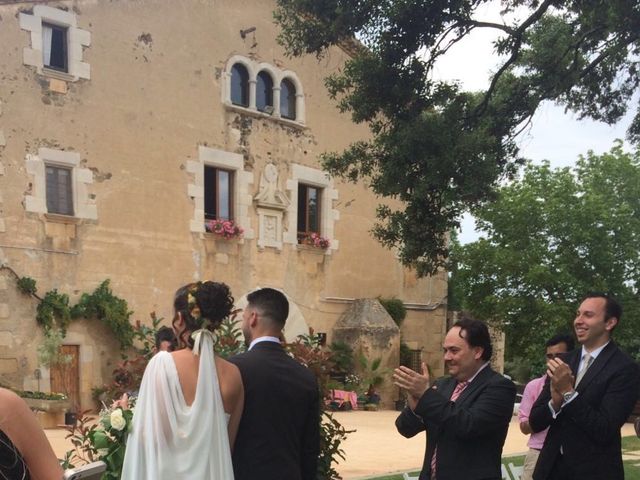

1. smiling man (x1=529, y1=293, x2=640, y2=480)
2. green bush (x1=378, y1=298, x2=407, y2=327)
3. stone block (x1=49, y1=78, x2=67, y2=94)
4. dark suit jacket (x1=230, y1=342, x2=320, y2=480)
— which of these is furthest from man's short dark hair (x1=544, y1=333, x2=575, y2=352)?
green bush (x1=378, y1=298, x2=407, y2=327)

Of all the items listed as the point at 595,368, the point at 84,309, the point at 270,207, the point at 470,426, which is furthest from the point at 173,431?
the point at 270,207

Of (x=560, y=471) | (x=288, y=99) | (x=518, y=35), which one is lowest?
(x=560, y=471)

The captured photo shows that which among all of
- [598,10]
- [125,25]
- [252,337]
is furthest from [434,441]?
[125,25]

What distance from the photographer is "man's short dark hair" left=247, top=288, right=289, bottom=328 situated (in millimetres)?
3596

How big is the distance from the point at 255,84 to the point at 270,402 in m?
15.3

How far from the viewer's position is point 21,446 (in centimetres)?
219

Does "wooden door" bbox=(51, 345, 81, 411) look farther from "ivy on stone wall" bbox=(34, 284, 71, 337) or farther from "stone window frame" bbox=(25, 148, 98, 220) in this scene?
"stone window frame" bbox=(25, 148, 98, 220)

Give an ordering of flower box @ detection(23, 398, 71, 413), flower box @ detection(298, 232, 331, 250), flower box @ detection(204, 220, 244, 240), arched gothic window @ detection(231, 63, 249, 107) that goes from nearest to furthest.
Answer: flower box @ detection(23, 398, 71, 413), flower box @ detection(204, 220, 244, 240), arched gothic window @ detection(231, 63, 249, 107), flower box @ detection(298, 232, 331, 250)

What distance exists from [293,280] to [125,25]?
7418 mm

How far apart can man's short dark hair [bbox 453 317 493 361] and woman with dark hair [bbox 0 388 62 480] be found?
2297 mm

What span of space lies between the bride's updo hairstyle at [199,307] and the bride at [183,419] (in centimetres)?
12

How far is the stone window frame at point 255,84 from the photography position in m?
17.3

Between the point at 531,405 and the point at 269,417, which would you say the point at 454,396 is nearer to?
the point at 269,417

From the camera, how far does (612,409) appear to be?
3.90 m
